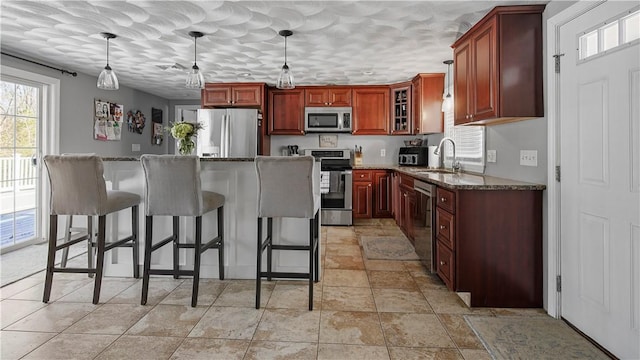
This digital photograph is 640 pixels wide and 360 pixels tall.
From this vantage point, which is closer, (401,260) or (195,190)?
(195,190)

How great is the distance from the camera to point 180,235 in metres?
3.00

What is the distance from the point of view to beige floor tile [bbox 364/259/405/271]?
10.8 feet

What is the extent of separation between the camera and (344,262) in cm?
349

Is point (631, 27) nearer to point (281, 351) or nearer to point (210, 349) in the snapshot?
point (281, 351)

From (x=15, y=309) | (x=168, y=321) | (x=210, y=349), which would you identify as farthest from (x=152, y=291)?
(x=210, y=349)

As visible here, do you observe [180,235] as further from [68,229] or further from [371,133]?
[371,133]

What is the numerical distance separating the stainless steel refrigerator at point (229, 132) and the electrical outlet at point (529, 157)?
3723mm

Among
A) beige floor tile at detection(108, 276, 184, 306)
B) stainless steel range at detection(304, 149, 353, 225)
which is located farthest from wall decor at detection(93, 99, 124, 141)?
stainless steel range at detection(304, 149, 353, 225)

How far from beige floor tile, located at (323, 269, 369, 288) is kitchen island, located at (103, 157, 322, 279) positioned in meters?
0.23

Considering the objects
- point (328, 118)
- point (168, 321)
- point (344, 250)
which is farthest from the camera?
point (328, 118)

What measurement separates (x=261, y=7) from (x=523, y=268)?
8.86ft

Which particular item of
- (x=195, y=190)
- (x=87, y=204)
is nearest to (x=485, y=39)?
(x=195, y=190)

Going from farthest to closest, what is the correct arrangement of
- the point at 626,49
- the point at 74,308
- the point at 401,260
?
the point at 401,260 → the point at 74,308 → the point at 626,49

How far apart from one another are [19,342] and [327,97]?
474cm
